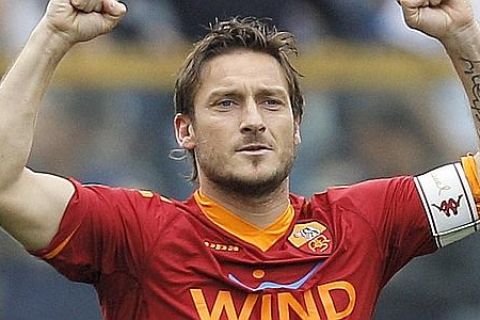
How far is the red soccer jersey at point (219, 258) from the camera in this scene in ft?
11.6

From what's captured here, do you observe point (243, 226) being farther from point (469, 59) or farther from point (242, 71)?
point (469, 59)

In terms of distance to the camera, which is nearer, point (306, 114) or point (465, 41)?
point (465, 41)

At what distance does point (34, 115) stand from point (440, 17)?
1.14 metres

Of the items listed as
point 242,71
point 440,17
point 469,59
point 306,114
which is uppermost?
point 440,17

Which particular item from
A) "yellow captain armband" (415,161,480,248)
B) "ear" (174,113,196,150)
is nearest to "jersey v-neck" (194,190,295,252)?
"ear" (174,113,196,150)

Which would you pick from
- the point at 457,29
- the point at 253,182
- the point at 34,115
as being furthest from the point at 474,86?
the point at 34,115

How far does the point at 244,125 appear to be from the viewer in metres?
3.68

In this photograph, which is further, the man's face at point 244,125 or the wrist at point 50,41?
the man's face at point 244,125

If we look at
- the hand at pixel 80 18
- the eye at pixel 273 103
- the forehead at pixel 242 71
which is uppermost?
the hand at pixel 80 18

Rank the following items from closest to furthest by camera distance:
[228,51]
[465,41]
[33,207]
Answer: [33,207], [465,41], [228,51]

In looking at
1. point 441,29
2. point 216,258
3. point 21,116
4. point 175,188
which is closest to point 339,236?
point 216,258

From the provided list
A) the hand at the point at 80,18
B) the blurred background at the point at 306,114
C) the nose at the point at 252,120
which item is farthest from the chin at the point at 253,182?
the blurred background at the point at 306,114

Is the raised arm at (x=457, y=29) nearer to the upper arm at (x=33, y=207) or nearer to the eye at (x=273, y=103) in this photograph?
the eye at (x=273, y=103)

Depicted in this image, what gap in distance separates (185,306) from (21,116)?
68 centimetres
